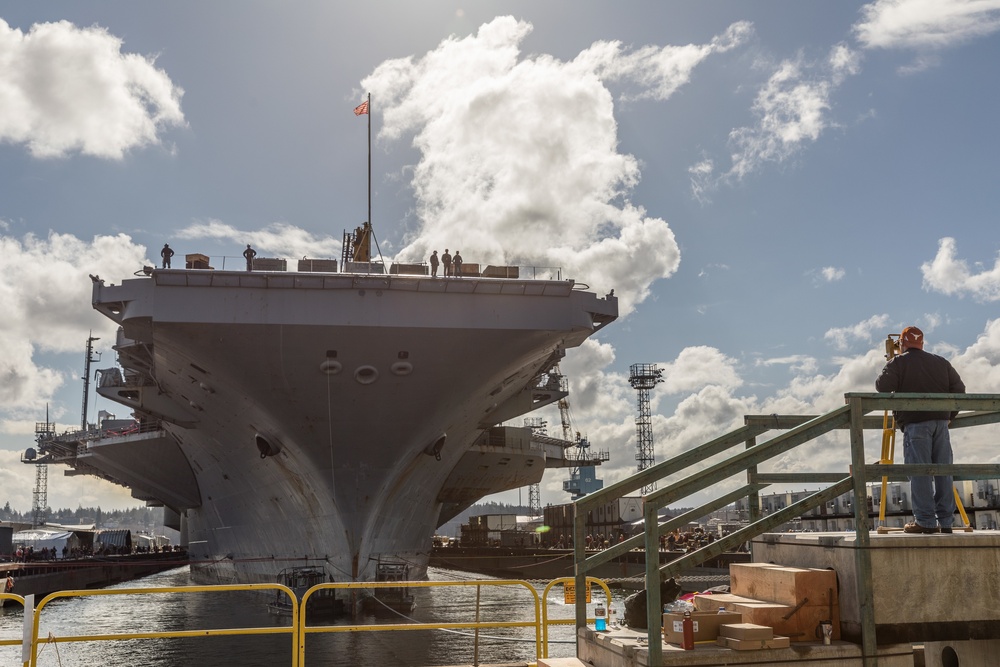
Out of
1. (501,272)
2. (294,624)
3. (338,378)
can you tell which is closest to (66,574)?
(338,378)

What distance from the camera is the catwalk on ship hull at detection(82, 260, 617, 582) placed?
17594mm

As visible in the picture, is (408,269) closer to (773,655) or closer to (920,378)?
(920,378)

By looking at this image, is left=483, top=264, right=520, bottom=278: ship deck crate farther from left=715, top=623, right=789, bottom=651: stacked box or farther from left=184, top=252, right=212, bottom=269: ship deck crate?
left=715, top=623, right=789, bottom=651: stacked box

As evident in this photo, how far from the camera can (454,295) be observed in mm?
18203

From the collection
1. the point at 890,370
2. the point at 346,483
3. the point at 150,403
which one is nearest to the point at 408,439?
the point at 346,483

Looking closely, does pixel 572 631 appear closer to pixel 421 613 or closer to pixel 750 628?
pixel 421 613

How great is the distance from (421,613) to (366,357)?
8.43m

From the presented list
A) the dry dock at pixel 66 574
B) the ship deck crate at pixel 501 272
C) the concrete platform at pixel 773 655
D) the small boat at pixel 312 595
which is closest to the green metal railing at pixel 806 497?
the concrete platform at pixel 773 655

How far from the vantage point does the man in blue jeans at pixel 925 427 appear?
557 centimetres

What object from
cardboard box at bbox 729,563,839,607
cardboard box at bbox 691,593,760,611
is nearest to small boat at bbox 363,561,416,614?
cardboard box at bbox 691,593,760,611

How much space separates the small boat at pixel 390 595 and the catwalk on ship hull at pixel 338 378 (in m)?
0.32

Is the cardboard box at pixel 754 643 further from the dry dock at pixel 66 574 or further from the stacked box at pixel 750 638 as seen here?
the dry dock at pixel 66 574

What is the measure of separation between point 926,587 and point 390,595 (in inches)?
723

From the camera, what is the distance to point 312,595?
20391 millimetres
